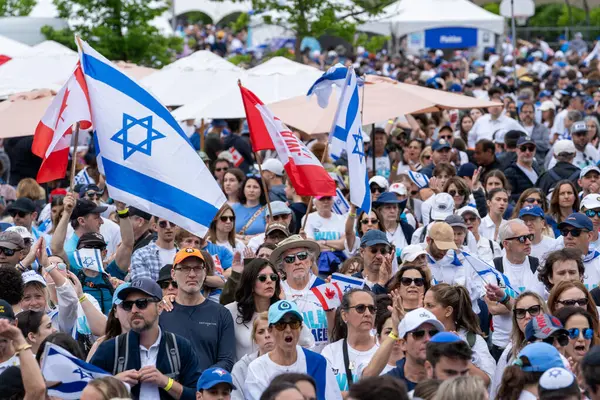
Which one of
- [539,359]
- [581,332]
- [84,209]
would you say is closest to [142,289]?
[539,359]

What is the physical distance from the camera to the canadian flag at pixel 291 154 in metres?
10.6

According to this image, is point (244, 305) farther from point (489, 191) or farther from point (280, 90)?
point (280, 90)

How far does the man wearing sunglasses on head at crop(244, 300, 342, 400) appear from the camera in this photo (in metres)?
7.39

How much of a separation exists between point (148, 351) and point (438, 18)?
2955cm

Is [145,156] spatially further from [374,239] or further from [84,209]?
[84,209]

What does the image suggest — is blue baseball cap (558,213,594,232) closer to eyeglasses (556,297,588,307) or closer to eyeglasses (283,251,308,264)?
eyeglasses (556,297,588,307)

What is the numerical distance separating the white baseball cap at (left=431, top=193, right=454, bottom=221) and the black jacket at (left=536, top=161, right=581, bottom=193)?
2.02m

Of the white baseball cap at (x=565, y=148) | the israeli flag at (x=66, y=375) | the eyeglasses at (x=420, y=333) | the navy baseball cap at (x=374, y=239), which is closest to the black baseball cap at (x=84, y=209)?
the navy baseball cap at (x=374, y=239)

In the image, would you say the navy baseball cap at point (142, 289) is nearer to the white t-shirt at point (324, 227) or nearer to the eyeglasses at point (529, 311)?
the eyeglasses at point (529, 311)

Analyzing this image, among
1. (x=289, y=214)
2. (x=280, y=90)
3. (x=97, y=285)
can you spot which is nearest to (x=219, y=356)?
(x=97, y=285)

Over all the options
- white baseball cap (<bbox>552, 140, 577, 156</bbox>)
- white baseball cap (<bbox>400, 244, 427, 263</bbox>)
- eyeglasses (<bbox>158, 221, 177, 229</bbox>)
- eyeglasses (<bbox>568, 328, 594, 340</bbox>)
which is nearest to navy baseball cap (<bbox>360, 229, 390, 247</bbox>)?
white baseball cap (<bbox>400, 244, 427, 263</bbox>)

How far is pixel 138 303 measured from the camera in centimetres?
740

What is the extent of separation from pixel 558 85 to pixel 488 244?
16.6 meters

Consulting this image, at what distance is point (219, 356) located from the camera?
8.16 meters
